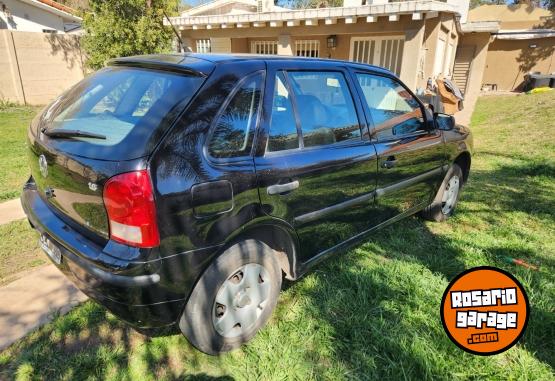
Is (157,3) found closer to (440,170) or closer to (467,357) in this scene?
(440,170)

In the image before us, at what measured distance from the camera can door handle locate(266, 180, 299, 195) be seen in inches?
88.7

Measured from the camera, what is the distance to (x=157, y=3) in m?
10.5

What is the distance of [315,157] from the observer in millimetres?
2547

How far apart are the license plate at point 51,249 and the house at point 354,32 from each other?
837 cm

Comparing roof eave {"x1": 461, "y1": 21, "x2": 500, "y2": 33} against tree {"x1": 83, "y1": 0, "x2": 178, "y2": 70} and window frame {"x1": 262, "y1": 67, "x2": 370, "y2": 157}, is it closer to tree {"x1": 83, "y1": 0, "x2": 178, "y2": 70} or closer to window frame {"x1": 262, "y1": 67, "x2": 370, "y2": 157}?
tree {"x1": 83, "y1": 0, "x2": 178, "y2": 70}

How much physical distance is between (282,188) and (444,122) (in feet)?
7.78

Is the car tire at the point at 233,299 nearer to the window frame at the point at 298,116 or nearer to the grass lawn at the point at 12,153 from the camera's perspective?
the window frame at the point at 298,116

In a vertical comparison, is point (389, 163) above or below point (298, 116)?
below

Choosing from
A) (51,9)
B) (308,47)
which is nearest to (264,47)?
(308,47)

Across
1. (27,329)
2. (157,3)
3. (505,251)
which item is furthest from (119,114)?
(157,3)

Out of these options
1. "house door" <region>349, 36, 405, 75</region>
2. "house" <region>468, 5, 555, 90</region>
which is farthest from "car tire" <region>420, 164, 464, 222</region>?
"house" <region>468, 5, 555, 90</region>

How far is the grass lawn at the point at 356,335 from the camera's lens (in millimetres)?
2238

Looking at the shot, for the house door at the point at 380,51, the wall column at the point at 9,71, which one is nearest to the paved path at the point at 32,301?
the house door at the point at 380,51

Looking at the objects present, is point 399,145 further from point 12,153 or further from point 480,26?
point 480,26
